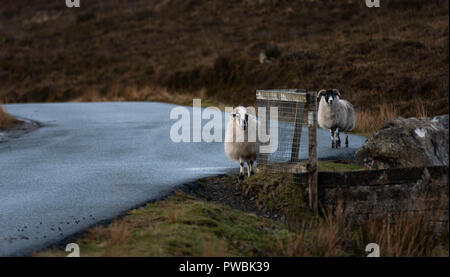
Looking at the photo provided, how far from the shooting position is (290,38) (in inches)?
1489

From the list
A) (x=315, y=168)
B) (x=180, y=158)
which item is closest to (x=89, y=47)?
(x=180, y=158)

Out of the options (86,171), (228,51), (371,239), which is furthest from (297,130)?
(228,51)

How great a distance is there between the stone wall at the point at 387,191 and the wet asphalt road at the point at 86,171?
247 cm

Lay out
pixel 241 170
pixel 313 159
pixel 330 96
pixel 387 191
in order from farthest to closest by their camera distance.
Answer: pixel 330 96, pixel 241 170, pixel 313 159, pixel 387 191

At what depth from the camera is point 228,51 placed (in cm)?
3688

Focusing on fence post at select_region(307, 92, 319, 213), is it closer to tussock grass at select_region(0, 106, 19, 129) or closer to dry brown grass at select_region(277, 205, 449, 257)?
dry brown grass at select_region(277, 205, 449, 257)

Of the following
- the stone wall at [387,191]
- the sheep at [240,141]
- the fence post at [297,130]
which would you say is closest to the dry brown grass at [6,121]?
the sheep at [240,141]

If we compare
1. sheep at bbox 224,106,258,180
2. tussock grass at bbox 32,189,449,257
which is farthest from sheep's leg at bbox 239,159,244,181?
tussock grass at bbox 32,189,449,257

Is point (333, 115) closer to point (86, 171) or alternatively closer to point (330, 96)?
point (330, 96)

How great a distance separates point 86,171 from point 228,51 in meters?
26.5

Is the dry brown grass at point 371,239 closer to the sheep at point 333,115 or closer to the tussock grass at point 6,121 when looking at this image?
the sheep at point 333,115

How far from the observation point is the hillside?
26.9m

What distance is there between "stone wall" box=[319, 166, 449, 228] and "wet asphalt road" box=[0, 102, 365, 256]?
2469 millimetres

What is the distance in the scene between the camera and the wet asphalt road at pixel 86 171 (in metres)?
7.54
